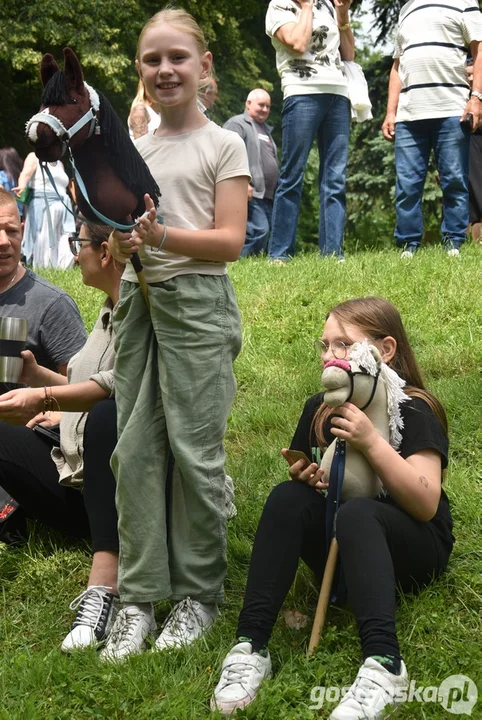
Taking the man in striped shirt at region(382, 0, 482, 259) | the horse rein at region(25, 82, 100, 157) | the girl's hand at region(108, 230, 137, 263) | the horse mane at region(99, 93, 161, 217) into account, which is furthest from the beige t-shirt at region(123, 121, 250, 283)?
the man in striped shirt at region(382, 0, 482, 259)

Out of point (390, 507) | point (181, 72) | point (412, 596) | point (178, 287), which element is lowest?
point (412, 596)

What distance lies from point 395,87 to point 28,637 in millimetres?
5952

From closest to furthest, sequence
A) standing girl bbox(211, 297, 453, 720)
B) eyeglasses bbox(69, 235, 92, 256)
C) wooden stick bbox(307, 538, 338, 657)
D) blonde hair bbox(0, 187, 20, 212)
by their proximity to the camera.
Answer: standing girl bbox(211, 297, 453, 720)
wooden stick bbox(307, 538, 338, 657)
eyeglasses bbox(69, 235, 92, 256)
blonde hair bbox(0, 187, 20, 212)

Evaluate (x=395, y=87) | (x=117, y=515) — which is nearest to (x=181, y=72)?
(x=117, y=515)

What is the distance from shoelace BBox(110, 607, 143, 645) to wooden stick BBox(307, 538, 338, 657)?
0.59 metres

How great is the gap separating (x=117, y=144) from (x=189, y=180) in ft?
1.19

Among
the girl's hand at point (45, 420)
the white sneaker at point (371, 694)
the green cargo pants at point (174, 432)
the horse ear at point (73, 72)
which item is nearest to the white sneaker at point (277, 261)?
the girl's hand at point (45, 420)

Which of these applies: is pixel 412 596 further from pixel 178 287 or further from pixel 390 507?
pixel 178 287

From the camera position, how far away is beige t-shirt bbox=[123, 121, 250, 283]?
3.23 m

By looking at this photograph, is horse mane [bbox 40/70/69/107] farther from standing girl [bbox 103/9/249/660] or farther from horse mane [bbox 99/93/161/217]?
standing girl [bbox 103/9/249/660]

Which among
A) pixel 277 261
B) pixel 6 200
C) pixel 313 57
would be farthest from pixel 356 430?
pixel 313 57

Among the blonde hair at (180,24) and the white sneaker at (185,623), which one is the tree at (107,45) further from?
the white sneaker at (185,623)

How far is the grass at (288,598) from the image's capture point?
291 cm

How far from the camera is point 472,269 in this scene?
22.4ft
